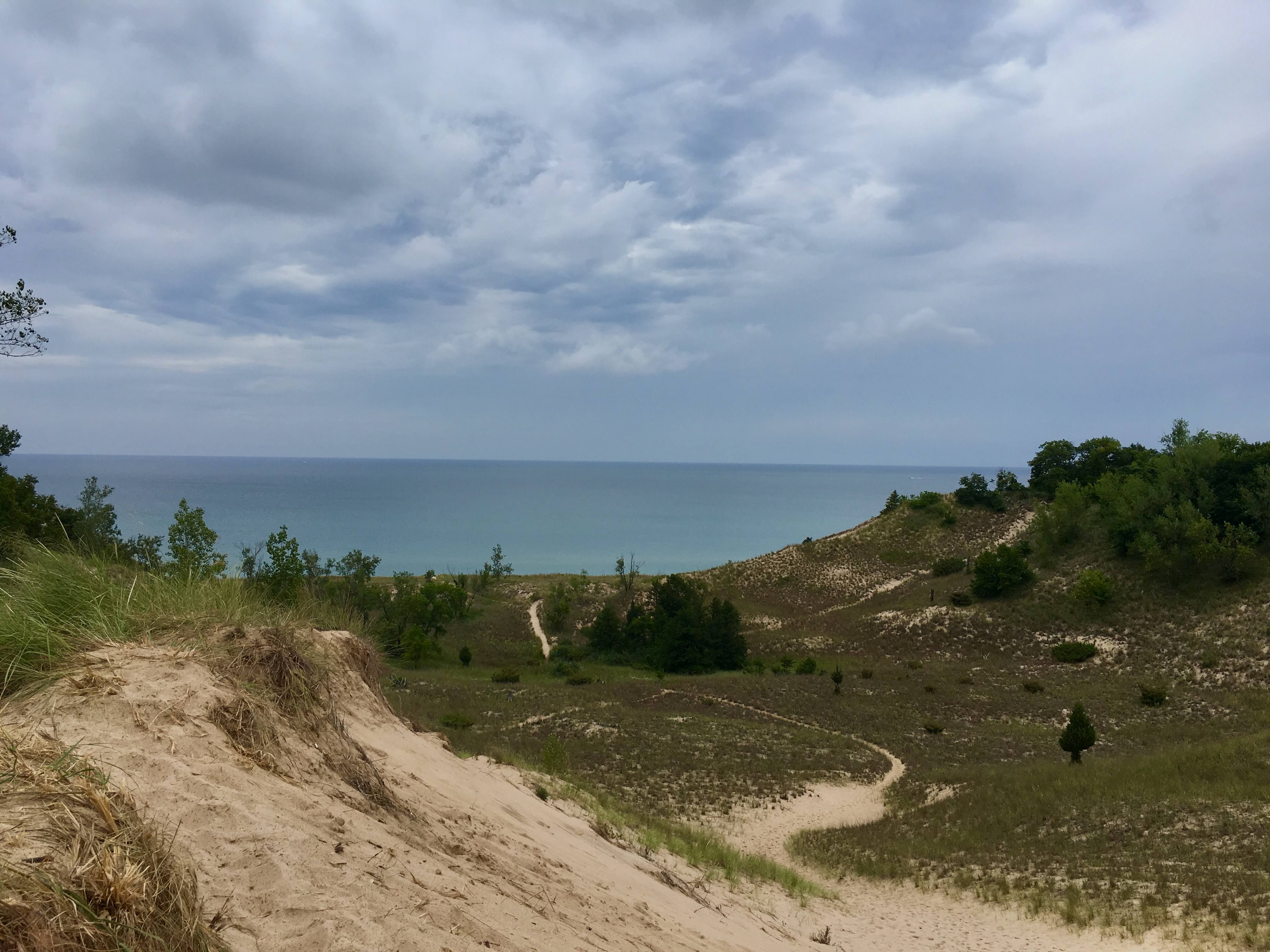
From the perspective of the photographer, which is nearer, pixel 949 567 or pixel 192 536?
pixel 192 536

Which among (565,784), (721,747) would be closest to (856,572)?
(721,747)

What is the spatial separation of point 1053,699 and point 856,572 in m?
30.2

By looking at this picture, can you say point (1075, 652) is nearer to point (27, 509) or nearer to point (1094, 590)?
point (1094, 590)

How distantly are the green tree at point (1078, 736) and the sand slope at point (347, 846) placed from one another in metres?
18.1

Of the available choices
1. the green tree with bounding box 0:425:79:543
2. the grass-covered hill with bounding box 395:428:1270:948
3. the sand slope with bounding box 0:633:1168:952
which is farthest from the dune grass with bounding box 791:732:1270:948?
the green tree with bounding box 0:425:79:543

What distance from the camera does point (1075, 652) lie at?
40.2 metres

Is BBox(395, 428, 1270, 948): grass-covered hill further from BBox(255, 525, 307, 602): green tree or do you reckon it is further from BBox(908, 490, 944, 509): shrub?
BBox(255, 525, 307, 602): green tree

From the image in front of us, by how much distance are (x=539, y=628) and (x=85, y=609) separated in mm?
52061

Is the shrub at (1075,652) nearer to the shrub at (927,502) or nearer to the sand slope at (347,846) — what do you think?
the shrub at (927,502)

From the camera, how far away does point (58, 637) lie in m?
5.16

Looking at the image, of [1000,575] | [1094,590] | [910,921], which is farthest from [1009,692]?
[910,921]

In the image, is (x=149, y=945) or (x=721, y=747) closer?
(x=149, y=945)

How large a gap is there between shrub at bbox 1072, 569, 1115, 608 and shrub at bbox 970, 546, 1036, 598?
12.6ft

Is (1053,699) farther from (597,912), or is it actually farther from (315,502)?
(315,502)
